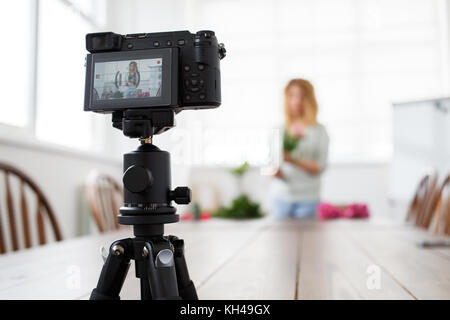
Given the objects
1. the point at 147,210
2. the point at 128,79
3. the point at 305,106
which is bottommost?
the point at 147,210

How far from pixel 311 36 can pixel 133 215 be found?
13.0 feet

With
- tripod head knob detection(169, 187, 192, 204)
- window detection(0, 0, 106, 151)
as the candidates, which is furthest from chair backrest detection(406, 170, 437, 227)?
tripod head knob detection(169, 187, 192, 204)

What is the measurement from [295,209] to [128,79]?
68.6 inches

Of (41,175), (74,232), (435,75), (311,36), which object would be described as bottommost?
(74,232)

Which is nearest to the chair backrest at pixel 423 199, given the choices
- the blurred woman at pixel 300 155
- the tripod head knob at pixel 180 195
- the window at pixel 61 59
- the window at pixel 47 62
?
the blurred woman at pixel 300 155

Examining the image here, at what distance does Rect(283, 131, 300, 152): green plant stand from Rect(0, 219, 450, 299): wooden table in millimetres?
816

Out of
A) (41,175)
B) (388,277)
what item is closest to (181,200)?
(388,277)

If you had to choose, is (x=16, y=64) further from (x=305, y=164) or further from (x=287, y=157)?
(x=305, y=164)

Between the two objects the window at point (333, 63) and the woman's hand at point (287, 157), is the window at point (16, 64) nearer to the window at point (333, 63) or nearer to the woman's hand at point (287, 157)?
the woman's hand at point (287, 157)

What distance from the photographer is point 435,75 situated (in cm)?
388

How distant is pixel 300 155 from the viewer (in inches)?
85.7

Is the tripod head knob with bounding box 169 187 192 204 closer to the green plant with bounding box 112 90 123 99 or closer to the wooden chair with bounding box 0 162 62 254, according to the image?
the green plant with bounding box 112 90 123 99

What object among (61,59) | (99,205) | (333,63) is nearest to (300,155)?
(99,205)
